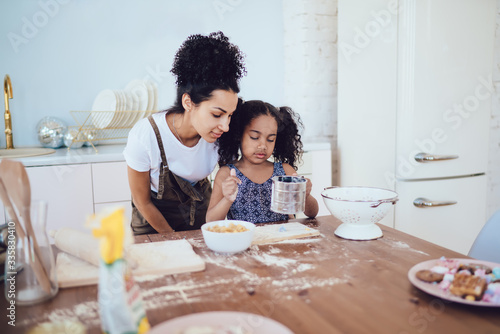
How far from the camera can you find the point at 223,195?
1.56 m

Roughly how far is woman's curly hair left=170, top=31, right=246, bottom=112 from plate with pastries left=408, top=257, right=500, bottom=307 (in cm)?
90

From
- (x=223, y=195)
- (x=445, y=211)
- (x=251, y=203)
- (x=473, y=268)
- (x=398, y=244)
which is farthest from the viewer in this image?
(x=445, y=211)

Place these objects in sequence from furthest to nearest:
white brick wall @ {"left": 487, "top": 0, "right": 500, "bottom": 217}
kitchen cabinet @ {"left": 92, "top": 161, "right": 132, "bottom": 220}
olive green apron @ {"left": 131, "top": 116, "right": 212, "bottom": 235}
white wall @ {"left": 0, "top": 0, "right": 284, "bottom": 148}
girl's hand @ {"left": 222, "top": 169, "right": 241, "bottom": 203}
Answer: white brick wall @ {"left": 487, "top": 0, "right": 500, "bottom": 217} < white wall @ {"left": 0, "top": 0, "right": 284, "bottom": 148} < kitchen cabinet @ {"left": 92, "top": 161, "right": 132, "bottom": 220} < olive green apron @ {"left": 131, "top": 116, "right": 212, "bottom": 235} < girl's hand @ {"left": 222, "top": 169, "right": 241, "bottom": 203}

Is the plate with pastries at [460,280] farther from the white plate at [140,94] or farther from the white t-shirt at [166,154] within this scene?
the white plate at [140,94]

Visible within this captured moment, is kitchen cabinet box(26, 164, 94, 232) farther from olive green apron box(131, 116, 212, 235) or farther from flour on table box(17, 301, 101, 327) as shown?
flour on table box(17, 301, 101, 327)

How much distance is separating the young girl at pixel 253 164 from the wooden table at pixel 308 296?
1.60ft

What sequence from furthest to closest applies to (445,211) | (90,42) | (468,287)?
(90,42) < (445,211) < (468,287)

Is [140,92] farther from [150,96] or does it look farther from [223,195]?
[223,195]

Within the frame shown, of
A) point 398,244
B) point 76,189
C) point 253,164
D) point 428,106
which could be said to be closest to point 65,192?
point 76,189

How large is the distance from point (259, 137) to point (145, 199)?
1.66 feet

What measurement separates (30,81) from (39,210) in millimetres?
2001

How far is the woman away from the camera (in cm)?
151

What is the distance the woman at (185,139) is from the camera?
1.51 metres

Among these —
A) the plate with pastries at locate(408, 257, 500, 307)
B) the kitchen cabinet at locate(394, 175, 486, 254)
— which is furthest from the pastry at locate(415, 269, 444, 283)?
the kitchen cabinet at locate(394, 175, 486, 254)
